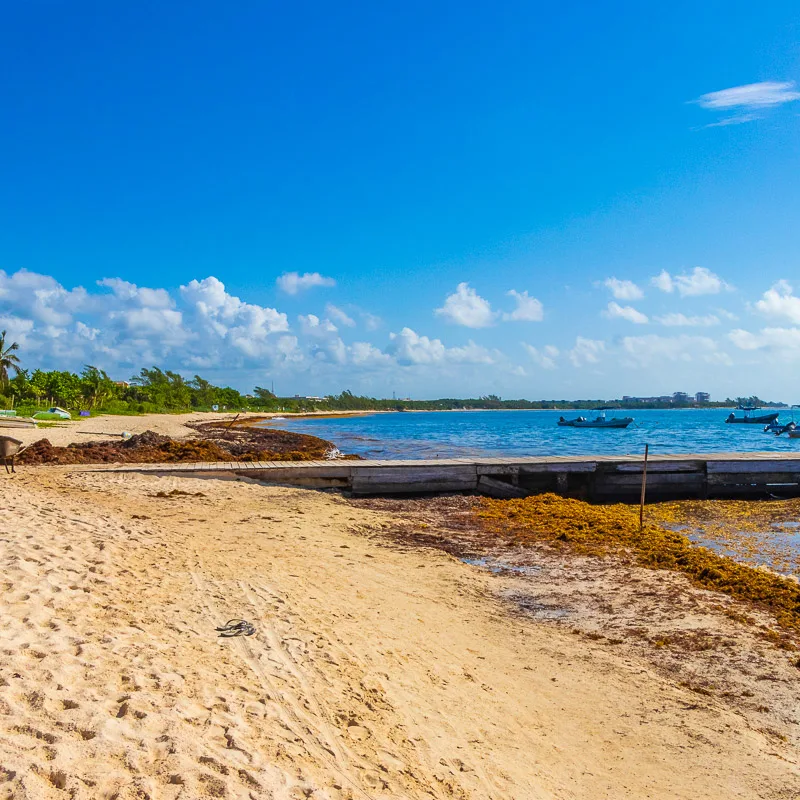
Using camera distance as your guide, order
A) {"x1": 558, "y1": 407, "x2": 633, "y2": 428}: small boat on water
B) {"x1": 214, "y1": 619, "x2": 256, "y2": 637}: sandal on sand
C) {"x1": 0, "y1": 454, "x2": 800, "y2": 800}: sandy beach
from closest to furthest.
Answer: {"x1": 0, "y1": 454, "x2": 800, "y2": 800}: sandy beach, {"x1": 214, "y1": 619, "x2": 256, "y2": 637}: sandal on sand, {"x1": 558, "y1": 407, "x2": 633, "y2": 428}: small boat on water

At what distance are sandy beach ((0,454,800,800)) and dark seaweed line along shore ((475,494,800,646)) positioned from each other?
2.40 ft

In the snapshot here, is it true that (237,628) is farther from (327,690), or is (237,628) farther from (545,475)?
(545,475)

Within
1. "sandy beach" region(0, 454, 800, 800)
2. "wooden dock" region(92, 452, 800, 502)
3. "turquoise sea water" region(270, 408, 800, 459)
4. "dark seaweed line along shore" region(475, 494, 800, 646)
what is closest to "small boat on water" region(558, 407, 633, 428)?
"turquoise sea water" region(270, 408, 800, 459)

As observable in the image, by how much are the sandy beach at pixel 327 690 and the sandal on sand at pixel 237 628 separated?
11cm

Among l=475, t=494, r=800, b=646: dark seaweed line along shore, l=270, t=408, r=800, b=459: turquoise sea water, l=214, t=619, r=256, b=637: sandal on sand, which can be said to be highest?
l=214, t=619, r=256, b=637: sandal on sand

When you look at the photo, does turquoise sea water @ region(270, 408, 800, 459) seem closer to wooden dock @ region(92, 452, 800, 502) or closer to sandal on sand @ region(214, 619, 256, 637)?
wooden dock @ region(92, 452, 800, 502)

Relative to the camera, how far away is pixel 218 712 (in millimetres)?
3857

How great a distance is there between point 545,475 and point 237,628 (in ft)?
43.0

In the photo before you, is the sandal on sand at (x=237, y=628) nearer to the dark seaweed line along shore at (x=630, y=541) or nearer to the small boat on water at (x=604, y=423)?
the dark seaweed line along shore at (x=630, y=541)

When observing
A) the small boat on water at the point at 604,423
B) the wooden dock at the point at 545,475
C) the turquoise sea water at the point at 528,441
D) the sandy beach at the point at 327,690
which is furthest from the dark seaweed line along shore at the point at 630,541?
the small boat on water at the point at 604,423

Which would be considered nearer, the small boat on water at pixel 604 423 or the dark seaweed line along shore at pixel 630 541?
the dark seaweed line along shore at pixel 630 541

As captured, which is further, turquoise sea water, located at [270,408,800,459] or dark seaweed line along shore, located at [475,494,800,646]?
turquoise sea water, located at [270,408,800,459]

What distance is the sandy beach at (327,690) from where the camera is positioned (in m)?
3.34

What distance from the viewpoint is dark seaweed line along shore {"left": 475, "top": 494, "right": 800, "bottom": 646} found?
8086 millimetres
